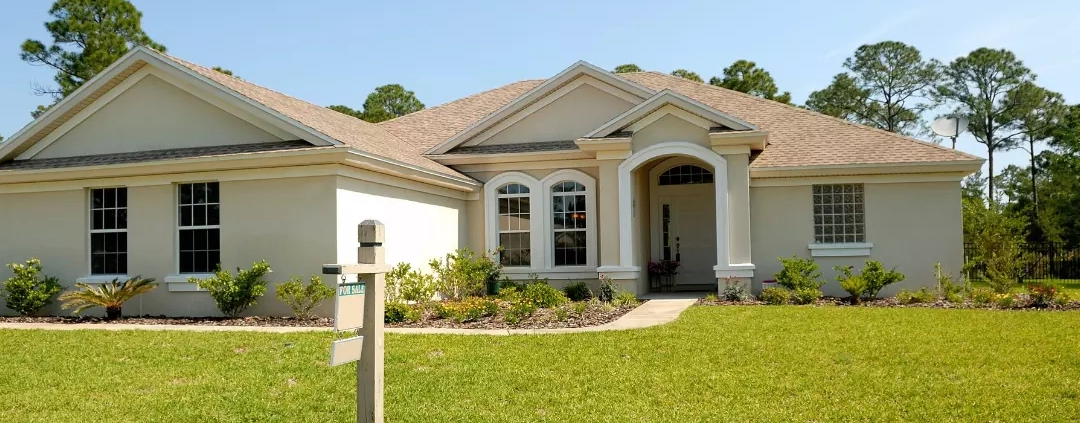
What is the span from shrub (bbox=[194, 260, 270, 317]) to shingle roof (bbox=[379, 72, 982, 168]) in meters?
7.12

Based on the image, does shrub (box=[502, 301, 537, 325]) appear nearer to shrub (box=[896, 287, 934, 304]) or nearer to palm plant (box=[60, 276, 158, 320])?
palm plant (box=[60, 276, 158, 320])

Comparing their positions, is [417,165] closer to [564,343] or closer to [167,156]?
[167,156]

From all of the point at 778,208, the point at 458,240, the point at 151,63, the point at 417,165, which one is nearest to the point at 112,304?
the point at 151,63

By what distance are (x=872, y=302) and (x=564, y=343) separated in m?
7.82

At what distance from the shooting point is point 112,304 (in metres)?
14.0

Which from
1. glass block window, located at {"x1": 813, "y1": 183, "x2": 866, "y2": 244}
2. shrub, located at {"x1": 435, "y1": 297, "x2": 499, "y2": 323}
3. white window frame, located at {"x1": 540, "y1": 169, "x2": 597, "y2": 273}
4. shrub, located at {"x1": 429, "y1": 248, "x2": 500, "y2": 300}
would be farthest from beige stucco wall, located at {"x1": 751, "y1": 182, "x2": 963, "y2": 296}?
shrub, located at {"x1": 435, "y1": 297, "x2": 499, "y2": 323}

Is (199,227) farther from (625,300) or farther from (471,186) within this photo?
(625,300)

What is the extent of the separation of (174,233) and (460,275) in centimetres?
506

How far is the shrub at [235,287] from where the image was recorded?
13539 mm

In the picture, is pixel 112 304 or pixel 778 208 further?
pixel 778 208

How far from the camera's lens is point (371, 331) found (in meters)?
5.48

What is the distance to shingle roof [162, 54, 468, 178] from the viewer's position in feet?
47.9

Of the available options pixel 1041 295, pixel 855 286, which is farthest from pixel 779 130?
pixel 1041 295

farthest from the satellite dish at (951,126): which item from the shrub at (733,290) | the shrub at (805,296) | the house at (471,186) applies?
the shrub at (733,290)
